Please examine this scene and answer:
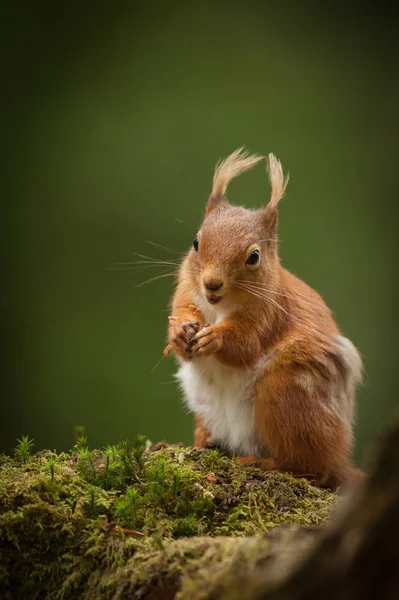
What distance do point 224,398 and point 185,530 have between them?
91 cm

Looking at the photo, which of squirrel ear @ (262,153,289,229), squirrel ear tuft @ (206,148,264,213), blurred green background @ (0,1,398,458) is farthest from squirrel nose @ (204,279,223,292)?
blurred green background @ (0,1,398,458)

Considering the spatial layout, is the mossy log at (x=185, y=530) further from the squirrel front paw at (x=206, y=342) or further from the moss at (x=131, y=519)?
the squirrel front paw at (x=206, y=342)

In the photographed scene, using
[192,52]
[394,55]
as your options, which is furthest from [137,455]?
[394,55]

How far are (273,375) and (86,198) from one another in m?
3.15

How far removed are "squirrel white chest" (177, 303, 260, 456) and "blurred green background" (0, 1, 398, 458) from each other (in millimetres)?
2446

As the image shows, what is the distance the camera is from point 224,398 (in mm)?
2518

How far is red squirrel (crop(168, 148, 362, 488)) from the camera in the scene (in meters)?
2.36

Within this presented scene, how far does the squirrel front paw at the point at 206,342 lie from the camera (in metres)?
2.33

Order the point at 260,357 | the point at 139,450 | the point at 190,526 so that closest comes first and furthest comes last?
the point at 190,526, the point at 139,450, the point at 260,357

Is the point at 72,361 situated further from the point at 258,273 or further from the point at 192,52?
the point at 258,273

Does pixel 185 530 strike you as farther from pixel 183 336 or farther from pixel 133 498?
pixel 183 336

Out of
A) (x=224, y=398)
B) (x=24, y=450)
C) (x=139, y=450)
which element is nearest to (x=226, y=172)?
(x=224, y=398)

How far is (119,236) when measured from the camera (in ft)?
16.8

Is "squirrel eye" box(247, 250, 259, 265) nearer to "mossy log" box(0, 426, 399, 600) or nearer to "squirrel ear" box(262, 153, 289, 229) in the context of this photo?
"squirrel ear" box(262, 153, 289, 229)
